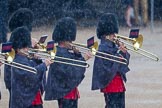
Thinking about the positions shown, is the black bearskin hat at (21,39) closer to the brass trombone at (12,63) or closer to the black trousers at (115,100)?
the brass trombone at (12,63)

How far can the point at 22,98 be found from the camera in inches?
361

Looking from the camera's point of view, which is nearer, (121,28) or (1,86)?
(1,86)

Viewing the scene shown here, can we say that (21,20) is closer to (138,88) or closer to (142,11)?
(138,88)

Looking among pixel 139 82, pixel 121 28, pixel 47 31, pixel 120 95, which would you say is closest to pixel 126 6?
pixel 121 28

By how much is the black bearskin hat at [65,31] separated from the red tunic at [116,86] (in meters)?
0.84

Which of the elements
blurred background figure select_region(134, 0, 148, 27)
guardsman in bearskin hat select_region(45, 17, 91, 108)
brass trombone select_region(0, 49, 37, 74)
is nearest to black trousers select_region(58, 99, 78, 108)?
guardsman in bearskin hat select_region(45, 17, 91, 108)

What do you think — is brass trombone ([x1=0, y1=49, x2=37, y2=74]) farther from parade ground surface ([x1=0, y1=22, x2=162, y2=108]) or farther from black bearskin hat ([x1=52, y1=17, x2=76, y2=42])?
parade ground surface ([x1=0, y1=22, x2=162, y2=108])

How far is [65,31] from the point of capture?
32.5 feet

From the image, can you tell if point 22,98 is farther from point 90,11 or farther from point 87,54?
point 90,11

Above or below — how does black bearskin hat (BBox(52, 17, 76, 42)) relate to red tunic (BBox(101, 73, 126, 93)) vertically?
above

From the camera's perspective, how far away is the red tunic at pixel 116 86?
981 centimetres

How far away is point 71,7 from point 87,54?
1544 centimetres

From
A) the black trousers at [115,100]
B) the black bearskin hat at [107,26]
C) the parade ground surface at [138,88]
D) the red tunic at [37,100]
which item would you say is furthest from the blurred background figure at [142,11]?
the red tunic at [37,100]

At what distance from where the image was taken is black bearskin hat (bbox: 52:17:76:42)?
983cm
